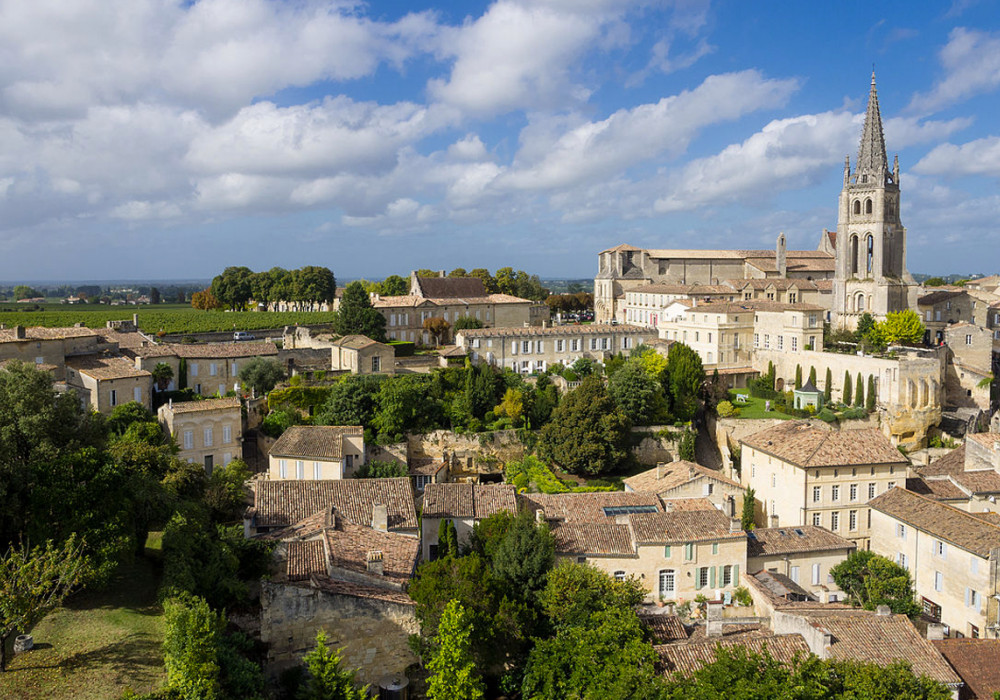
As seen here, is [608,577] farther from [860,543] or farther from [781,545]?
[860,543]

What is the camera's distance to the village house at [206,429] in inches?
1347

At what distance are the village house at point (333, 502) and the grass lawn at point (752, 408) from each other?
25.0 meters

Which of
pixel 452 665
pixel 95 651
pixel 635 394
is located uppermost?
pixel 635 394

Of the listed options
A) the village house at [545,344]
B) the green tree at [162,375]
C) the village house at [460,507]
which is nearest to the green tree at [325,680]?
the village house at [460,507]

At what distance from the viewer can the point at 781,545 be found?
29328 mm

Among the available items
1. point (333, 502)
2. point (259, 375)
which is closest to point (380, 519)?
point (333, 502)

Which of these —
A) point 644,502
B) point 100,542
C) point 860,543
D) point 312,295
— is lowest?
point 860,543

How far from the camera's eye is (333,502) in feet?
90.9

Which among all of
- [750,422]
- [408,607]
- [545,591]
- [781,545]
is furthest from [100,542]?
[750,422]

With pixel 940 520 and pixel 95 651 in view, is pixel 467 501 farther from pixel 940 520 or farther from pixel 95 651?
pixel 940 520

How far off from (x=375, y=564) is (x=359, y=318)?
30.6 metres

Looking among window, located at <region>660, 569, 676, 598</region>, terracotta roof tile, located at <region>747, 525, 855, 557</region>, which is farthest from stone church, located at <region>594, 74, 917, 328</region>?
window, located at <region>660, 569, 676, 598</region>

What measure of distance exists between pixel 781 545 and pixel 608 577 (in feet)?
27.8

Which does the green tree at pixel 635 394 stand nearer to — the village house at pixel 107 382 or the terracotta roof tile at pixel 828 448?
the terracotta roof tile at pixel 828 448
